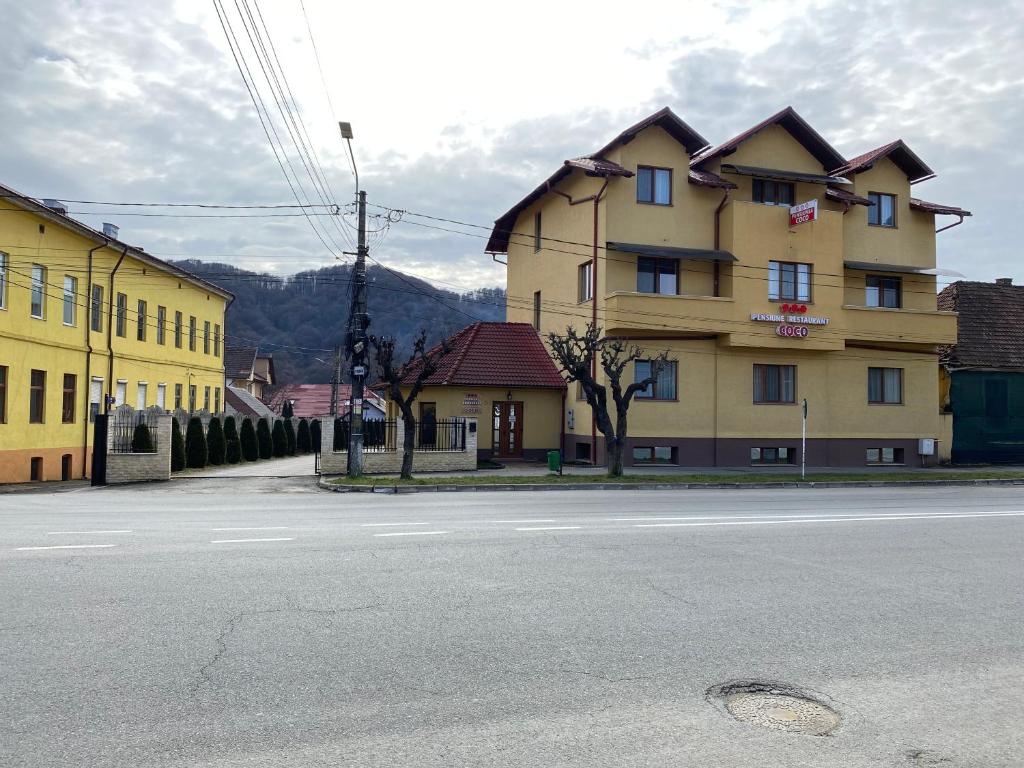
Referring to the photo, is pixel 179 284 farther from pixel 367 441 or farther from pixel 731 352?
pixel 731 352

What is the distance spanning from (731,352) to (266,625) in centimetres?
2609

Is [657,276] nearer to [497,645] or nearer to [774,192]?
[774,192]

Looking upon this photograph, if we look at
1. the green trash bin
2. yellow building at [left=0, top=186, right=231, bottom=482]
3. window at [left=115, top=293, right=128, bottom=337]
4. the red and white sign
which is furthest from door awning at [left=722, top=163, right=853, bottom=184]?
window at [left=115, top=293, right=128, bottom=337]

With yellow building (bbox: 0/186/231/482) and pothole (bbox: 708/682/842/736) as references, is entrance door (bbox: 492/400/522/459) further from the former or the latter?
pothole (bbox: 708/682/842/736)

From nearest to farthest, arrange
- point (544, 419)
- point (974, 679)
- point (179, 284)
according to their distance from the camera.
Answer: point (974, 679) < point (544, 419) < point (179, 284)

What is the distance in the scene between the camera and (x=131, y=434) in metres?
25.9

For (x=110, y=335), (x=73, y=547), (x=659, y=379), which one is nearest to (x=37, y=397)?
(x=110, y=335)

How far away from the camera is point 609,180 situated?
28828mm

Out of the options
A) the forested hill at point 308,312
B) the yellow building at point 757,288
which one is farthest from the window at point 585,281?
the forested hill at point 308,312

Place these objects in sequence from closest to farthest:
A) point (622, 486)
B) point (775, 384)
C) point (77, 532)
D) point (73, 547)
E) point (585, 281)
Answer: point (73, 547) < point (77, 532) < point (622, 486) < point (585, 281) < point (775, 384)

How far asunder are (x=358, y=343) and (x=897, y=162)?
2315 centimetres

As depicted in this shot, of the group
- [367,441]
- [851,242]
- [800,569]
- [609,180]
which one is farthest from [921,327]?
[800,569]

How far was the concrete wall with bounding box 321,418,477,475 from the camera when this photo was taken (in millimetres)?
26469

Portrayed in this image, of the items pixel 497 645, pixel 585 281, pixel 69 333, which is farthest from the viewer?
pixel 585 281
